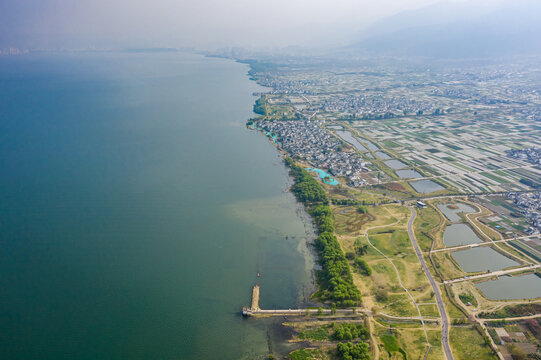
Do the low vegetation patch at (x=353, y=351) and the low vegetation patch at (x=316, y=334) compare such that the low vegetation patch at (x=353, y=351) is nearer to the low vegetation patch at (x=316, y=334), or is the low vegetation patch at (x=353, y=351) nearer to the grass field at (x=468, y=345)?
the low vegetation patch at (x=316, y=334)

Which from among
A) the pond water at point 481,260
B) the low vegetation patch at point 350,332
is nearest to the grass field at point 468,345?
the low vegetation patch at point 350,332

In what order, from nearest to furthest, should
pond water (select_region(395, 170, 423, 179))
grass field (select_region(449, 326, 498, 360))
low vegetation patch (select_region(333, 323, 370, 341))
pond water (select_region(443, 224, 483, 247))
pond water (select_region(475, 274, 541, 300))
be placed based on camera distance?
grass field (select_region(449, 326, 498, 360))
low vegetation patch (select_region(333, 323, 370, 341))
pond water (select_region(475, 274, 541, 300))
pond water (select_region(443, 224, 483, 247))
pond water (select_region(395, 170, 423, 179))

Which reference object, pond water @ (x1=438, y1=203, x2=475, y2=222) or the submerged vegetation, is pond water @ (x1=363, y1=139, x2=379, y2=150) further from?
Result: pond water @ (x1=438, y1=203, x2=475, y2=222)

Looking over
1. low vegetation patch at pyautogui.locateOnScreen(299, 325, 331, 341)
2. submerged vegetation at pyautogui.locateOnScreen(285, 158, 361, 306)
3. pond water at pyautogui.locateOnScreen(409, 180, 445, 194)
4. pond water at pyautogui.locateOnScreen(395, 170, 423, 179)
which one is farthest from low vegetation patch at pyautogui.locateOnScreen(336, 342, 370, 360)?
pond water at pyautogui.locateOnScreen(395, 170, 423, 179)

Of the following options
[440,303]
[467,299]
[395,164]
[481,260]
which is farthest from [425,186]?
[440,303]

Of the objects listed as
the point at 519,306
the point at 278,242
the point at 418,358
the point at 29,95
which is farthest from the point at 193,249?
the point at 29,95

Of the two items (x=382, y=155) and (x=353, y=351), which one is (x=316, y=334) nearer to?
(x=353, y=351)
